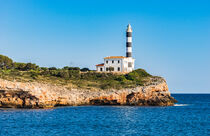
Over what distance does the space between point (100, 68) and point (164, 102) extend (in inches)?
951

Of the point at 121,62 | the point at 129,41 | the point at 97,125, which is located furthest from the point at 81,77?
the point at 97,125

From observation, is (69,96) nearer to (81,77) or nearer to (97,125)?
(81,77)

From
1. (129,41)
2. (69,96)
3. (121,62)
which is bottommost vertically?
(69,96)

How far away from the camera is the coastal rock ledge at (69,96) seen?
47.8m

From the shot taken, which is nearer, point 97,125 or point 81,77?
point 97,125

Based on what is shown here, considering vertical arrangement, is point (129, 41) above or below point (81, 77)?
above

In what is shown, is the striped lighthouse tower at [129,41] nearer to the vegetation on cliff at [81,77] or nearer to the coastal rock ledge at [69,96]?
the vegetation on cliff at [81,77]

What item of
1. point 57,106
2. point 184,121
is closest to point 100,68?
point 57,106

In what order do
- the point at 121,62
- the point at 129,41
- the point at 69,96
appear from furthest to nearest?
the point at 121,62, the point at 129,41, the point at 69,96

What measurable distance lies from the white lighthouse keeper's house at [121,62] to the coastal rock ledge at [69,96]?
54.0 feet

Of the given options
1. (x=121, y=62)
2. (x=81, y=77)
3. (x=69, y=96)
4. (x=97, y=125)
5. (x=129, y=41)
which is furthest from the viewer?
(x=121, y=62)

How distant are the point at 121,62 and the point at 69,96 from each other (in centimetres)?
2520

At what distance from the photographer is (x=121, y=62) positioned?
7750 cm

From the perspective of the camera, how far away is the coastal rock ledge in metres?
47.8
